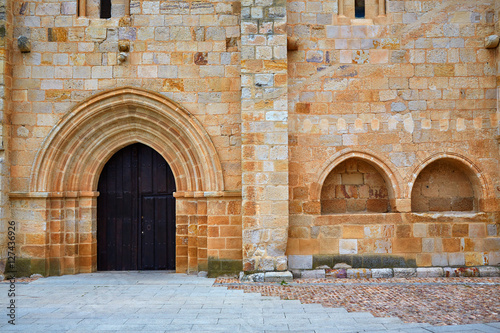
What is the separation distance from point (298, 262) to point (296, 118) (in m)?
2.30

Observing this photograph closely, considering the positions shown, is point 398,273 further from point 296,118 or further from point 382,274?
point 296,118

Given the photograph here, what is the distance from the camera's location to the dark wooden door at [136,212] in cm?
717

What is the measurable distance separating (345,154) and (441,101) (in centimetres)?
179

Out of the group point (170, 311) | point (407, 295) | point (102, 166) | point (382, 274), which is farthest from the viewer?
point (102, 166)

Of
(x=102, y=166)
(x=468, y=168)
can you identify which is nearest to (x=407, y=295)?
(x=468, y=168)

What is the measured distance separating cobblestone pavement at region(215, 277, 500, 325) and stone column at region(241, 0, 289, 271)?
63 cm

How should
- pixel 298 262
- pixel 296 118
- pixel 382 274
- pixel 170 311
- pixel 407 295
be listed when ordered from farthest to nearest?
1. pixel 296 118
2. pixel 298 262
3. pixel 382 274
4. pixel 407 295
5. pixel 170 311

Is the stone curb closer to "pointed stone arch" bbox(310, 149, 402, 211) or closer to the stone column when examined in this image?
the stone column

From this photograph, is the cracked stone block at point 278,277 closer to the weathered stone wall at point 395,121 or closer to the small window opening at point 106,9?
the weathered stone wall at point 395,121

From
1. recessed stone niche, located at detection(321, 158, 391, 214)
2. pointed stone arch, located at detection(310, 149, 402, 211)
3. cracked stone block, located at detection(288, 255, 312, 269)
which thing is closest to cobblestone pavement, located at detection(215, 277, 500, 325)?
cracked stone block, located at detection(288, 255, 312, 269)

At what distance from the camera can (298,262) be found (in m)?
6.55

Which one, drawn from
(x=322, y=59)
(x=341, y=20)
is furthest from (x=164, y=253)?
(x=341, y=20)

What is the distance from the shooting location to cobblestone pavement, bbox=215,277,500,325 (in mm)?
4438

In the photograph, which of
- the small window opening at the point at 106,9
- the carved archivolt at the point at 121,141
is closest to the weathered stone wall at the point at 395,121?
the carved archivolt at the point at 121,141
